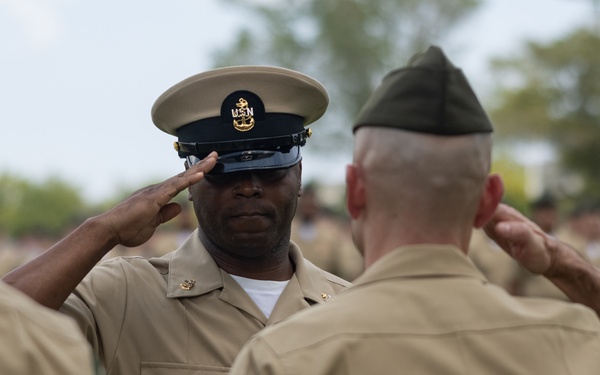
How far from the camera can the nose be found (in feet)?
12.8

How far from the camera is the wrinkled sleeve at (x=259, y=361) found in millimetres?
2521

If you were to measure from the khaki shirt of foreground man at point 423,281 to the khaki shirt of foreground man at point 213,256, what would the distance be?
3.41 feet

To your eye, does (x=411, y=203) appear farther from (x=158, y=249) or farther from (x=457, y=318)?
(x=158, y=249)

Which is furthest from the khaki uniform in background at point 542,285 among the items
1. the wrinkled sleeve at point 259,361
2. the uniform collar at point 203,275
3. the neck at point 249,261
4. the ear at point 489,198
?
the wrinkled sleeve at point 259,361

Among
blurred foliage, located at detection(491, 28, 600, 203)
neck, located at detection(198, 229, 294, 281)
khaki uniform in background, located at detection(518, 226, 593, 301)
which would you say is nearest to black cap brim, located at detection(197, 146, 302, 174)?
neck, located at detection(198, 229, 294, 281)

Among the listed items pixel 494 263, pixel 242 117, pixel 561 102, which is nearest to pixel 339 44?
pixel 561 102

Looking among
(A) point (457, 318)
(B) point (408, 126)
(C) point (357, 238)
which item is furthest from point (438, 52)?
(A) point (457, 318)

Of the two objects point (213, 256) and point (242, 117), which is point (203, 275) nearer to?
point (213, 256)

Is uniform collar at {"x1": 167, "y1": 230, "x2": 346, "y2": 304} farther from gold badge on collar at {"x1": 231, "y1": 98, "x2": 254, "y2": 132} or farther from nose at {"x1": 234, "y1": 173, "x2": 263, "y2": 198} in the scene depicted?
gold badge on collar at {"x1": 231, "y1": 98, "x2": 254, "y2": 132}

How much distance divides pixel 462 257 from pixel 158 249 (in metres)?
16.0

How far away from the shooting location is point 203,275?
391 cm

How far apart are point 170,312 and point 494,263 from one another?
12530 millimetres

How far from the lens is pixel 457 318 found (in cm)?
260

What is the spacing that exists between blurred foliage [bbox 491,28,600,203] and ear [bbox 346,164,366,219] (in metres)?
33.8
